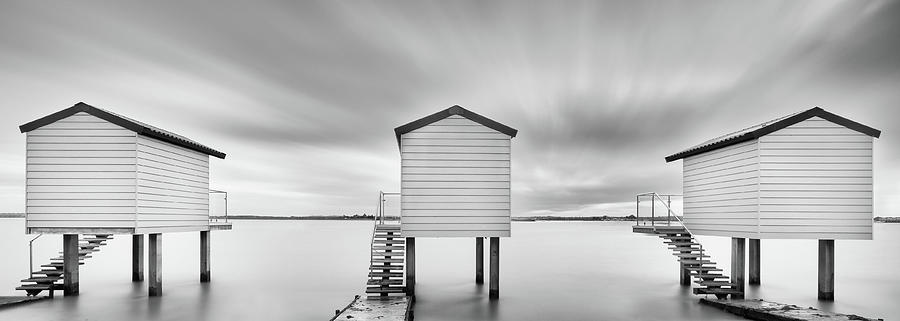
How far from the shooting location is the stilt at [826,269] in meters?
16.5

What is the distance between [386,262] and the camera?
16688 mm

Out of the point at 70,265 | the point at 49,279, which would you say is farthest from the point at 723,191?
the point at 49,279

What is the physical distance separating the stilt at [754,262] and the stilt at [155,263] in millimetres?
19738

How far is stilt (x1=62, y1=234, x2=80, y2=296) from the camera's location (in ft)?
58.4

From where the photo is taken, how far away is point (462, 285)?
23.5 metres

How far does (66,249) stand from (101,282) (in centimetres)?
680

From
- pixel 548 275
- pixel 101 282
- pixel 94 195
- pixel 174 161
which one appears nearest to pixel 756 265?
pixel 548 275

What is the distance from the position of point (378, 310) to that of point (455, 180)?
4.47 m

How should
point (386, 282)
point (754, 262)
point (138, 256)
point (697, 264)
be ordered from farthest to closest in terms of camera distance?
point (138, 256), point (754, 262), point (697, 264), point (386, 282)

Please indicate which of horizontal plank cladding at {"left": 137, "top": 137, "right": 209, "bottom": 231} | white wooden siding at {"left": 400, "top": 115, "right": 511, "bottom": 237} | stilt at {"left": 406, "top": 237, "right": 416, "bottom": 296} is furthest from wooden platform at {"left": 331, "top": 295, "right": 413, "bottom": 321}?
horizontal plank cladding at {"left": 137, "top": 137, "right": 209, "bottom": 231}

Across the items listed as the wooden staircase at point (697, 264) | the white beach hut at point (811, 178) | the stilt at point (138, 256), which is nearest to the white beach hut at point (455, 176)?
the wooden staircase at point (697, 264)

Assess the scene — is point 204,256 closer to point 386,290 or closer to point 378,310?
point 386,290

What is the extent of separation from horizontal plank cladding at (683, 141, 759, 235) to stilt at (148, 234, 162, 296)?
56.8ft

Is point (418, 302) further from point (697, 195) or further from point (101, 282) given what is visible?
point (101, 282)
